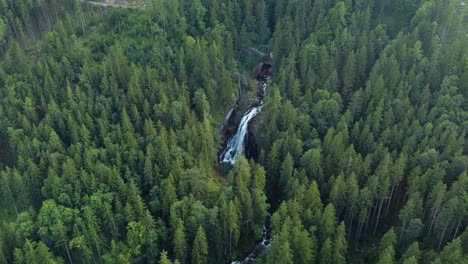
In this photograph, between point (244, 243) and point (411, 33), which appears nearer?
point (244, 243)

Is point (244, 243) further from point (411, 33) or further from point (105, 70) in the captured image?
point (411, 33)

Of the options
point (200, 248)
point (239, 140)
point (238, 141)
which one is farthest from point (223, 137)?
point (200, 248)

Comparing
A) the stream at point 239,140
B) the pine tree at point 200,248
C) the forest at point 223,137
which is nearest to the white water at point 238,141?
the stream at point 239,140

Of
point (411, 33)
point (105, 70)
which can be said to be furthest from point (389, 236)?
point (105, 70)

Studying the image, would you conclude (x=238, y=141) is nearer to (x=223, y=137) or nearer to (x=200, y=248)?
(x=223, y=137)

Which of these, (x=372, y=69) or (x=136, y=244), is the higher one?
(x=372, y=69)

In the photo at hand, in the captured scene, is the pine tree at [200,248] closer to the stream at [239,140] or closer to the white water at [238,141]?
the stream at [239,140]
